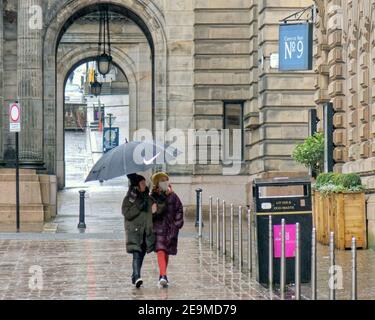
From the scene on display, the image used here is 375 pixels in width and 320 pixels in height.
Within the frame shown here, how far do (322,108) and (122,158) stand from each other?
12240mm

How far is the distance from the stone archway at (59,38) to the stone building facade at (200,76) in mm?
30

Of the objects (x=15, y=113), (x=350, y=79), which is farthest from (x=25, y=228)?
(x=350, y=79)

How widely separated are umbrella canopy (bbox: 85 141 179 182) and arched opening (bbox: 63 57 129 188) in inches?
1567

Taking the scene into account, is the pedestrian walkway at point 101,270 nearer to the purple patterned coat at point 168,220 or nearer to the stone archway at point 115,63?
the purple patterned coat at point 168,220

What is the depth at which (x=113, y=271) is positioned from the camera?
62.0ft

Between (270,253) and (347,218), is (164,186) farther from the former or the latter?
(347,218)

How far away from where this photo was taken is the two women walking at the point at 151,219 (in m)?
16.8

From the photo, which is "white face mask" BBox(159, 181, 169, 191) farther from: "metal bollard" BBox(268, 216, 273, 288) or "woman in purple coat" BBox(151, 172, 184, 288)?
"metal bollard" BBox(268, 216, 273, 288)

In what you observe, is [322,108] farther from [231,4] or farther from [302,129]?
[231,4]

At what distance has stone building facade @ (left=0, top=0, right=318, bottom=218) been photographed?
1334 inches

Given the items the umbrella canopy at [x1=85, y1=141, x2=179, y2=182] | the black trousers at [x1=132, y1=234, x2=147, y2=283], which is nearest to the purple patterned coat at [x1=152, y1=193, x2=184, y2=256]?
the black trousers at [x1=132, y1=234, x2=147, y2=283]

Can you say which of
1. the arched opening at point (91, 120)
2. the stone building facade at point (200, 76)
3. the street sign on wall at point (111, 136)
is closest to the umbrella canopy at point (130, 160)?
the stone building facade at point (200, 76)
